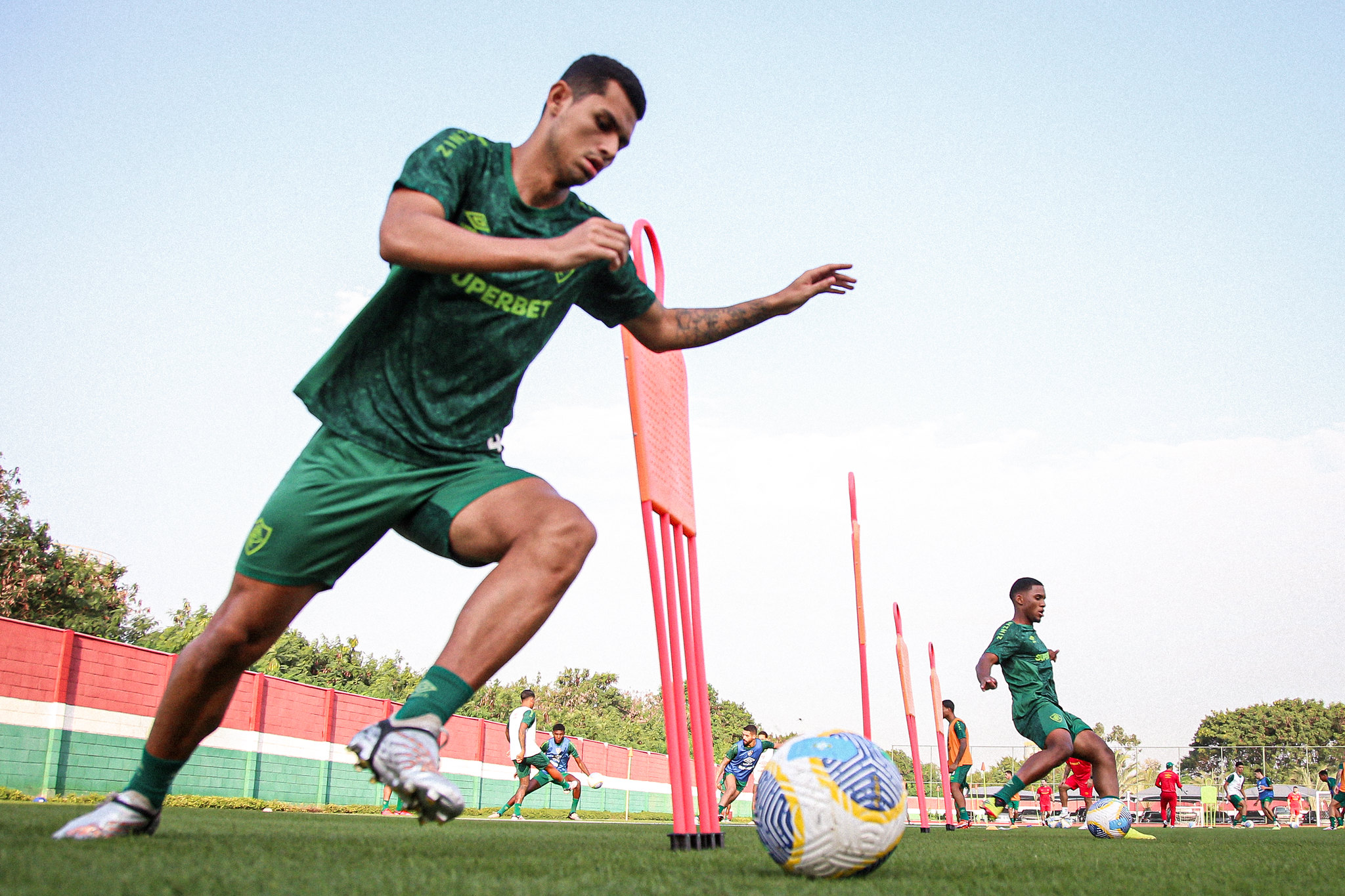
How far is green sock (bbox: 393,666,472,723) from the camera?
8.25ft

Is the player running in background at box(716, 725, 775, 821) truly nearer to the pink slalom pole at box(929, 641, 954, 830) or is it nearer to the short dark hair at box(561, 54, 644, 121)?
the pink slalom pole at box(929, 641, 954, 830)

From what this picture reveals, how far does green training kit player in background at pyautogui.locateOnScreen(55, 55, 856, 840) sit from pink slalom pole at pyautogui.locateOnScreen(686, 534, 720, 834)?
1.94 meters

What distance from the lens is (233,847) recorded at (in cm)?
301

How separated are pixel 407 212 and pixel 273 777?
1882 cm

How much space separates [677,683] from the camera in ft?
15.6

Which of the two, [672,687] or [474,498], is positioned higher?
[474,498]

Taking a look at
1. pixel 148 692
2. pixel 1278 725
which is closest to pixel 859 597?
pixel 148 692

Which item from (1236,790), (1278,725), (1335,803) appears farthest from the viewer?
(1278,725)

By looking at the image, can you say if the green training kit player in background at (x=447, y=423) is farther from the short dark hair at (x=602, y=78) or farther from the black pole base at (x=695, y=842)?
the black pole base at (x=695, y=842)

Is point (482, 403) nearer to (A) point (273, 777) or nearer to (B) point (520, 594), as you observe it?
(B) point (520, 594)

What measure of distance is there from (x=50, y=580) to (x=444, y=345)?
1258 inches

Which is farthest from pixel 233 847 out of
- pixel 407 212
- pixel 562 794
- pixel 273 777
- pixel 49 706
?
pixel 562 794

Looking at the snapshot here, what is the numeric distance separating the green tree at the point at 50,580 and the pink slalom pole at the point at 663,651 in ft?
97.3

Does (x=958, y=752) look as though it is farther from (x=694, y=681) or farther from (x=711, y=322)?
(x=711, y=322)
